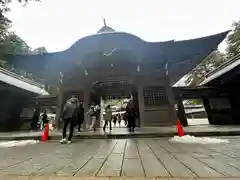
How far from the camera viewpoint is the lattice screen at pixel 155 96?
1188cm

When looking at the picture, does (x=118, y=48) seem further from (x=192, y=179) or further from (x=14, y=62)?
(x=192, y=179)

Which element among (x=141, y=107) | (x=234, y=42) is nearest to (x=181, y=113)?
(x=141, y=107)

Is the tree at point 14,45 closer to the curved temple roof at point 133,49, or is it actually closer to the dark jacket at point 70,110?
the curved temple roof at point 133,49

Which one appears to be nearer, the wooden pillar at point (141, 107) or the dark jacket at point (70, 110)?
the dark jacket at point (70, 110)


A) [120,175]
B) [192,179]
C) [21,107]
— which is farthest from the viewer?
[21,107]

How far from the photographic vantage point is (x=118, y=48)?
10.8 m

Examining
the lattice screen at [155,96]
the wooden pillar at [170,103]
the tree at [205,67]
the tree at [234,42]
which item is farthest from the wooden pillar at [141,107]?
the tree at [205,67]

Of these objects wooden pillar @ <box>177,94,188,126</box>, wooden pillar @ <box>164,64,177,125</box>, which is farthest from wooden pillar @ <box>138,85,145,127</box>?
wooden pillar @ <box>177,94,188,126</box>

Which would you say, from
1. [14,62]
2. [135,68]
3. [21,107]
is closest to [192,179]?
[135,68]

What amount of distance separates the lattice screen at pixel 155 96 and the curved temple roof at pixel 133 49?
1613mm

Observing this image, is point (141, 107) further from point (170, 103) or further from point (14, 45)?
point (14, 45)

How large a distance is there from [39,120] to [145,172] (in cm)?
1478

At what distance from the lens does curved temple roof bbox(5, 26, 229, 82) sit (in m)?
10.2

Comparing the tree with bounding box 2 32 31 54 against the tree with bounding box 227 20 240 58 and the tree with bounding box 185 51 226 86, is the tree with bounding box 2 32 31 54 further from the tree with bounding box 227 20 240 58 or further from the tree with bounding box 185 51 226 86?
the tree with bounding box 227 20 240 58
